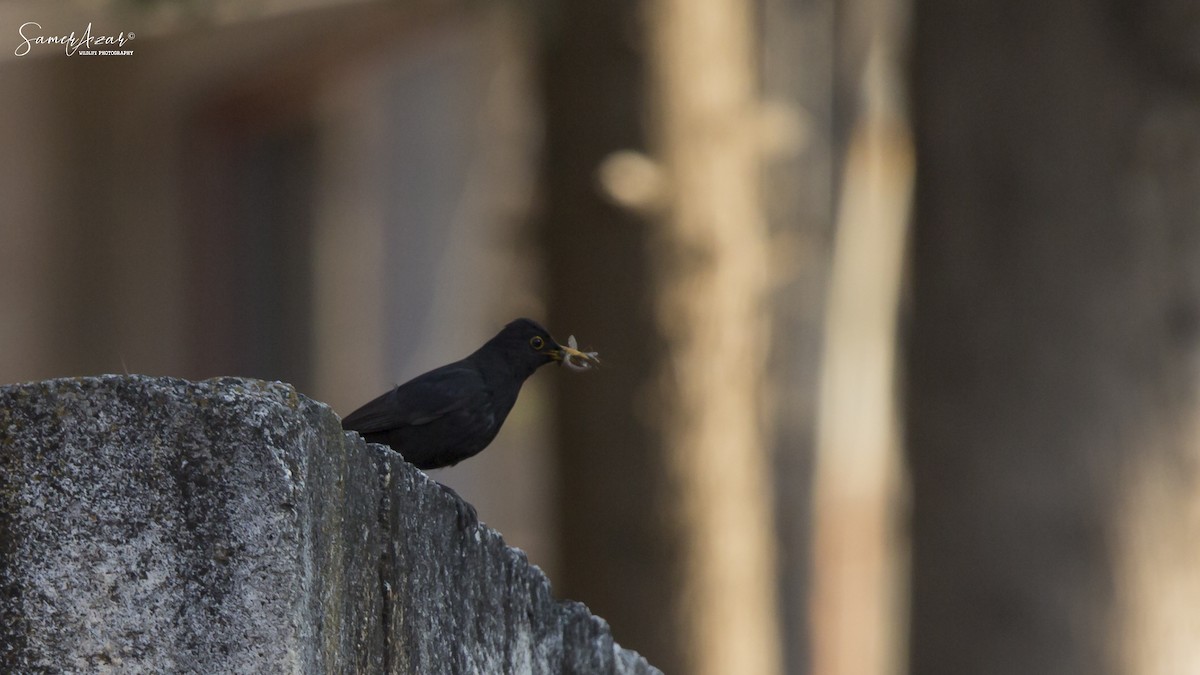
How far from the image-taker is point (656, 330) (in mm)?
6336

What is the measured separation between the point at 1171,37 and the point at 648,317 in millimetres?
2244

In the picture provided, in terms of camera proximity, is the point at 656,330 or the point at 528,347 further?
the point at 656,330

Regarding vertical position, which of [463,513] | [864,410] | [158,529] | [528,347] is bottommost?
[864,410]

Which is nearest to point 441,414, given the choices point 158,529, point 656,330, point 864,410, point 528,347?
point 528,347

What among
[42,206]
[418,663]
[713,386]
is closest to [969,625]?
[713,386]

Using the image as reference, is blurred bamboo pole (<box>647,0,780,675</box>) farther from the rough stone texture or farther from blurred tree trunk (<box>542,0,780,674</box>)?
the rough stone texture

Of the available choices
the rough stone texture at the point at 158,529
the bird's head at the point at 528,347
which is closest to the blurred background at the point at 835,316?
the bird's head at the point at 528,347

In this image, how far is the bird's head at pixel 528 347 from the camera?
368cm

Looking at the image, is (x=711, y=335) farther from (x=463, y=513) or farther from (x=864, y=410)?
(x=463, y=513)

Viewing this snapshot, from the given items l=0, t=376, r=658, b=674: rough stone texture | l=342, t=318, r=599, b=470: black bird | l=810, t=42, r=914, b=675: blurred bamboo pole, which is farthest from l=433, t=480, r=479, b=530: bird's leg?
l=810, t=42, r=914, b=675: blurred bamboo pole

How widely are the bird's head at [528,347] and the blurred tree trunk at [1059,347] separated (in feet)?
9.20

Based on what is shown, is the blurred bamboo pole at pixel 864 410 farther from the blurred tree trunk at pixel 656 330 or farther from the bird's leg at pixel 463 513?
the bird's leg at pixel 463 513

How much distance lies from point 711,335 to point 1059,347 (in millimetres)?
1379

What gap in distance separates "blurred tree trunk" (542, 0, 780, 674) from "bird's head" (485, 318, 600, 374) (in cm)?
260
